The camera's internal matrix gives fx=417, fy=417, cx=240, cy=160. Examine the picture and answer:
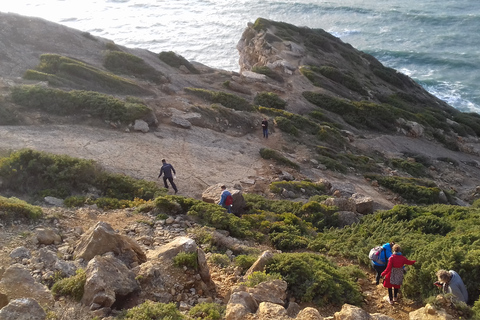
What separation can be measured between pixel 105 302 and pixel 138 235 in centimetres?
448

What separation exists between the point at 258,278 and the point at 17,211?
289 inches

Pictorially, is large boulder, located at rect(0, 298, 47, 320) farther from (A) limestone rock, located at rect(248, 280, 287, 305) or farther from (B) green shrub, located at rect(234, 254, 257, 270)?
(B) green shrub, located at rect(234, 254, 257, 270)

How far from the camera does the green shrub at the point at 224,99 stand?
31.6 m

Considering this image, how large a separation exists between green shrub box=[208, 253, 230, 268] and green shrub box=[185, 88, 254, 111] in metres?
21.3

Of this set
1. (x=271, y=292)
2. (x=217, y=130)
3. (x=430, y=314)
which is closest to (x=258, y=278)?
(x=271, y=292)

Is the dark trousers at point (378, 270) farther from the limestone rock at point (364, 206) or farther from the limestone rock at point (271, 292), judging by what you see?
the limestone rock at point (364, 206)

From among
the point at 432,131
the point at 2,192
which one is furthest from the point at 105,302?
the point at 432,131

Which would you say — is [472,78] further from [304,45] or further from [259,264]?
[259,264]

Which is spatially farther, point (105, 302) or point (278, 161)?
point (278, 161)

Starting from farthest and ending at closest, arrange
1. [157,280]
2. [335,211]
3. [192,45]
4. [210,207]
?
[192,45] < [335,211] < [210,207] < [157,280]

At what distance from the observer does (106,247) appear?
9.50 meters

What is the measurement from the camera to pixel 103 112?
78.9 ft

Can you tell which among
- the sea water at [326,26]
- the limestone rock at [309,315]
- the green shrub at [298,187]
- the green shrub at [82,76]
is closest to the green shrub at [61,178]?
the green shrub at [298,187]

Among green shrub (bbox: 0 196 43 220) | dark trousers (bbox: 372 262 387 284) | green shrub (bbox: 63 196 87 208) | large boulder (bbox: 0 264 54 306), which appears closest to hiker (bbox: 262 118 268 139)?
green shrub (bbox: 63 196 87 208)
